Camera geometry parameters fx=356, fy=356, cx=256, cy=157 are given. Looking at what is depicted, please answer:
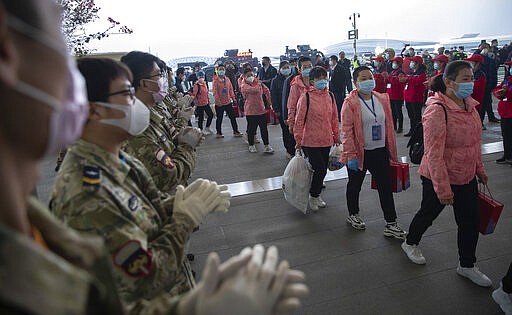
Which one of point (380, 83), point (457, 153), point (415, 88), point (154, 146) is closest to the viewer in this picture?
point (154, 146)

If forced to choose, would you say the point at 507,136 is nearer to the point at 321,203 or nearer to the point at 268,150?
the point at 321,203

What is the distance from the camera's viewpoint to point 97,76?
1.47 m

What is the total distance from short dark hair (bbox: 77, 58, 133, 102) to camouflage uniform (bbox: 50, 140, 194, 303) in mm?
206

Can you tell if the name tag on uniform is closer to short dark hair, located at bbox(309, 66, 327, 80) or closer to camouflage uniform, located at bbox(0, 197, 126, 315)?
short dark hair, located at bbox(309, 66, 327, 80)

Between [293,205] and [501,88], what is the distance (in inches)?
150

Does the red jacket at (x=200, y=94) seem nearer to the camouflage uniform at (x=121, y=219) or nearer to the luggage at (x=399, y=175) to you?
the luggage at (x=399, y=175)

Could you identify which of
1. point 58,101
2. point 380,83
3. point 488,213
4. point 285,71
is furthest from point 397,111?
point 58,101

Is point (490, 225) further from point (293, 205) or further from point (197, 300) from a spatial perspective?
point (197, 300)

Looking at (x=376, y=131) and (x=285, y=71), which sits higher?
(x=285, y=71)

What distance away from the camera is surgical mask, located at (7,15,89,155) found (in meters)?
0.54

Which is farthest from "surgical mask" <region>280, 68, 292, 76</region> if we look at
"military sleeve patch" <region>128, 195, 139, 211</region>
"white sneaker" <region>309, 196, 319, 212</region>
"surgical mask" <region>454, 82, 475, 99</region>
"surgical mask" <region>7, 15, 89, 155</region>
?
"surgical mask" <region>7, 15, 89, 155</region>

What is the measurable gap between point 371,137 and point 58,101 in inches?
121

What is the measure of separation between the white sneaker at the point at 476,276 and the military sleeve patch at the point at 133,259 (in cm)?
248

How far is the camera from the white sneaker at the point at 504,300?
2.27 meters
